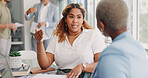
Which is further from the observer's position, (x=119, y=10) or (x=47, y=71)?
(x=47, y=71)

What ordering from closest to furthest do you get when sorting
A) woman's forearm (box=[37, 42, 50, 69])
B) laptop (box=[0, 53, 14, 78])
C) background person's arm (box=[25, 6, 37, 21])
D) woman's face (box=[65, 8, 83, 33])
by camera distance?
laptop (box=[0, 53, 14, 78]) → woman's forearm (box=[37, 42, 50, 69]) → woman's face (box=[65, 8, 83, 33]) → background person's arm (box=[25, 6, 37, 21])

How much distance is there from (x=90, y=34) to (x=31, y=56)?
3.56ft

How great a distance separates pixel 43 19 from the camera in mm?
3721

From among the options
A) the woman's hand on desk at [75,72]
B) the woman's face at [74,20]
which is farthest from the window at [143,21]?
the woman's hand on desk at [75,72]

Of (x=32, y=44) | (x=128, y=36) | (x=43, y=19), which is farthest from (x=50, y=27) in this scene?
(x=128, y=36)

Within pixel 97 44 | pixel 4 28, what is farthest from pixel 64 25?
pixel 4 28

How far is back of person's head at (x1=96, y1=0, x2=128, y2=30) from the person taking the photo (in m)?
0.70

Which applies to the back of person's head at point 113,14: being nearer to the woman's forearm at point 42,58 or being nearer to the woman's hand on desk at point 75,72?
the woman's hand on desk at point 75,72

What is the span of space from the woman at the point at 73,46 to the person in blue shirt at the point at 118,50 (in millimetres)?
873

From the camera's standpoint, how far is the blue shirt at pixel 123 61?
0.63 metres

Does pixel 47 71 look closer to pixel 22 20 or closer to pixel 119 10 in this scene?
pixel 119 10

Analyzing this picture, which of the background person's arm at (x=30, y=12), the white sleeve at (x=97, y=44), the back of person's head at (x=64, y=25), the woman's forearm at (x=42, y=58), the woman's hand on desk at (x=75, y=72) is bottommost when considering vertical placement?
the woman's hand on desk at (x=75, y=72)

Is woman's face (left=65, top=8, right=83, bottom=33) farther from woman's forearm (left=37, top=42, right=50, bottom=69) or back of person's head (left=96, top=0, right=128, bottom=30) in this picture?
back of person's head (left=96, top=0, right=128, bottom=30)

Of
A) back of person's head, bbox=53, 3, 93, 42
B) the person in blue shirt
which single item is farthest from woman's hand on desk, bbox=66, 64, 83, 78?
the person in blue shirt
